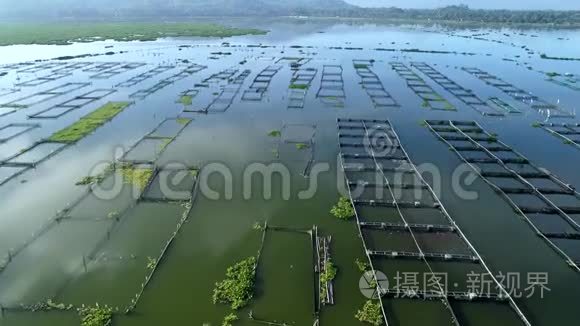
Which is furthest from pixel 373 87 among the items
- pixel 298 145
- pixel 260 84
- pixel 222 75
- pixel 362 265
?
pixel 362 265

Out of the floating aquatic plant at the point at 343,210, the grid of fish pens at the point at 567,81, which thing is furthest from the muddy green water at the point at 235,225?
the grid of fish pens at the point at 567,81

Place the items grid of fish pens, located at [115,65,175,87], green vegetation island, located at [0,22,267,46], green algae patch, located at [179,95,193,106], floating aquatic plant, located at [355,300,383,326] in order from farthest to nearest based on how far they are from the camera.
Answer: green vegetation island, located at [0,22,267,46] → grid of fish pens, located at [115,65,175,87] → green algae patch, located at [179,95,193,106] → floating aquatic plant, located at [355,300,383,326]

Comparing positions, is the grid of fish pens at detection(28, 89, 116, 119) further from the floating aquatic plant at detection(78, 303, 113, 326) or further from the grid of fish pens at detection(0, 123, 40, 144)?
the floating aquatic plant at detection(78, 303, 113, 326)

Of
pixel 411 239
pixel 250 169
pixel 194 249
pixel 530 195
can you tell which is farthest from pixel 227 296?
pixel 530 195

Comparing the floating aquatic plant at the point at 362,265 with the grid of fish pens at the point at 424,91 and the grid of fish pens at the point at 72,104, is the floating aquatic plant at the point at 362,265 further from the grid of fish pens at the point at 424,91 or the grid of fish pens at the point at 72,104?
the grid of fish pens at the point at 72,104

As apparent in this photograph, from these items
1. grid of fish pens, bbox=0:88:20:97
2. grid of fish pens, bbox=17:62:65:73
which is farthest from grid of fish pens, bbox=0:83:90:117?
grid of fish pens, bbox=17:62:65:73

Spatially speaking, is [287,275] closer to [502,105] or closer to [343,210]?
[343,210]
